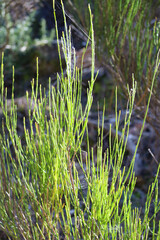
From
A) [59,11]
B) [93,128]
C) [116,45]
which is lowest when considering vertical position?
[93,128]

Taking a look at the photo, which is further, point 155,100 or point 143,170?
point 143,170

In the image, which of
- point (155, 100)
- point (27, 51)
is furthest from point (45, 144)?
point (27, 51)

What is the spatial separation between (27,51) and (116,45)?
7.73 ft

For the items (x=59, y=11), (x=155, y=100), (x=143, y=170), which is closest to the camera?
(x=59, y=11)

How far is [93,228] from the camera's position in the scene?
3.52ft

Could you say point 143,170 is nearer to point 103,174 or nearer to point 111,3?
point 111,3

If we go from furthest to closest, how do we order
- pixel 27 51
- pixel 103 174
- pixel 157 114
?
pixel 27 51 < pixel 157 114 < pixel 103 174

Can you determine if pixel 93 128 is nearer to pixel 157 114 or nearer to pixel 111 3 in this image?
pixel 157 114

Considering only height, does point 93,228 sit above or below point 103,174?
below

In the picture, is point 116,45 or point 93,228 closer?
point 93,228

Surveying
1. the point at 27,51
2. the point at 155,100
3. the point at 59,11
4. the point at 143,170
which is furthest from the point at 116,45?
the point at 27,51

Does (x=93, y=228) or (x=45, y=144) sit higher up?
(x=45, y=144)

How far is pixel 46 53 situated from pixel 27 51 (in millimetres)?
242

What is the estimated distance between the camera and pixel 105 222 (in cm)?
102
